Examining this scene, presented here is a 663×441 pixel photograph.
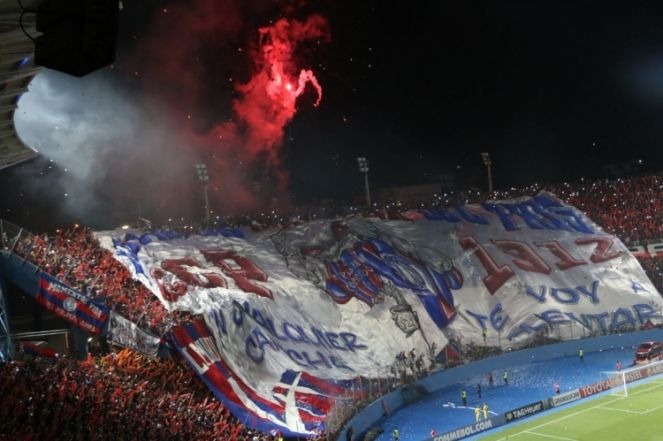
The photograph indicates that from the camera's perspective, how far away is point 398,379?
32.9m

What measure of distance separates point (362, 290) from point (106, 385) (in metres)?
19.8

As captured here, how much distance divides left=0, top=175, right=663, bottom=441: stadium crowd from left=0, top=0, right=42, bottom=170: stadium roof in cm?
657

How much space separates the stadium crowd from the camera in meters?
15.1

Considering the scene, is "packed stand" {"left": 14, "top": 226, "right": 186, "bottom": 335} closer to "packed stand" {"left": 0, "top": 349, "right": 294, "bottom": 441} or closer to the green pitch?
"packed stand" {"left": 0, "top": 349, "right": 294, "bottom": 441}

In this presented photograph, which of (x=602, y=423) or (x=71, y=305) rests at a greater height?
(x=71, y=305)

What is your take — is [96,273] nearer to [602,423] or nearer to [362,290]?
[362,290]

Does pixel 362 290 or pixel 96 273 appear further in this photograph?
pixel 362 290

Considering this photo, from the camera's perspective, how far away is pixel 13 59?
41.3ft

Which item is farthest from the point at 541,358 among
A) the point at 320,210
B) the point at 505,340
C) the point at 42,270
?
the point at 42,270

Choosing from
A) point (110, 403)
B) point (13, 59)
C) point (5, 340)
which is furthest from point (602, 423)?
point (13, 59)

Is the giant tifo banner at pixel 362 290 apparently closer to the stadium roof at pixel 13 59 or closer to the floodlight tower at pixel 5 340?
the floodlight tower at pixel 5 340

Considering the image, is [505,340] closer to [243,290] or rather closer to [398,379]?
[398,379]

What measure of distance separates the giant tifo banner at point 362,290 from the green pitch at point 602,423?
7.58 metres

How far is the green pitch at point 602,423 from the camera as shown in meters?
26.6
